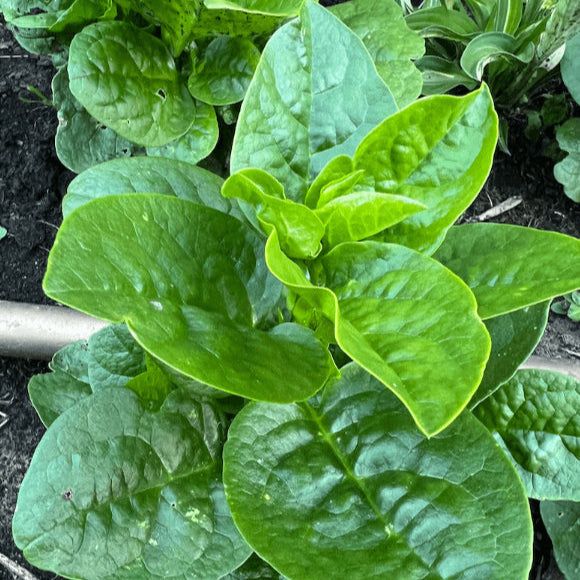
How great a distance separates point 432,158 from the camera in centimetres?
67

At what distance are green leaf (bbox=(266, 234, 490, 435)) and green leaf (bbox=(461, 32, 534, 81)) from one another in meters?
0.89

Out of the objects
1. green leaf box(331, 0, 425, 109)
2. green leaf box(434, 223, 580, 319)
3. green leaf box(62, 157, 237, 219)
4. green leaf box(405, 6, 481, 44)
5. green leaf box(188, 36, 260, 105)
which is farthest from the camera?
green leaf box(405, 6, 481, 44)

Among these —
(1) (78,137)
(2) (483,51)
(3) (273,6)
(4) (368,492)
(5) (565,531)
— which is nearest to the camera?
(4) (368,492)

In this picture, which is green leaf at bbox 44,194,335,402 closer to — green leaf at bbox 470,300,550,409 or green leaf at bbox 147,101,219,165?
green leaf at bbox 470,300,550,409

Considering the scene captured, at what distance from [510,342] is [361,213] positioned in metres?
0.34

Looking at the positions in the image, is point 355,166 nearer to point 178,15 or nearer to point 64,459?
point 64,459

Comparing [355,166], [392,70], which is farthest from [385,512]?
[392,70]

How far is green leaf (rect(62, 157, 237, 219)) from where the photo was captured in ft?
2.53

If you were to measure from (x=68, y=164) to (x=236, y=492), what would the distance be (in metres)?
0.81

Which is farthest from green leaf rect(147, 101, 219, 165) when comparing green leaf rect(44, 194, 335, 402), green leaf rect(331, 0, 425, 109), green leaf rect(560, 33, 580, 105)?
green leaf rect(560, 33, 580, 105)

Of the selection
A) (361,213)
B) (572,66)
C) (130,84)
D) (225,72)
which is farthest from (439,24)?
(361,213)

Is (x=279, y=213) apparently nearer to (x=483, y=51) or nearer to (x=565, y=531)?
(x=565, y=531)

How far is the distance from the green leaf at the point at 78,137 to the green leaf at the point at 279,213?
722 mm

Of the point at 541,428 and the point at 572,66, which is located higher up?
the point at 572,66
